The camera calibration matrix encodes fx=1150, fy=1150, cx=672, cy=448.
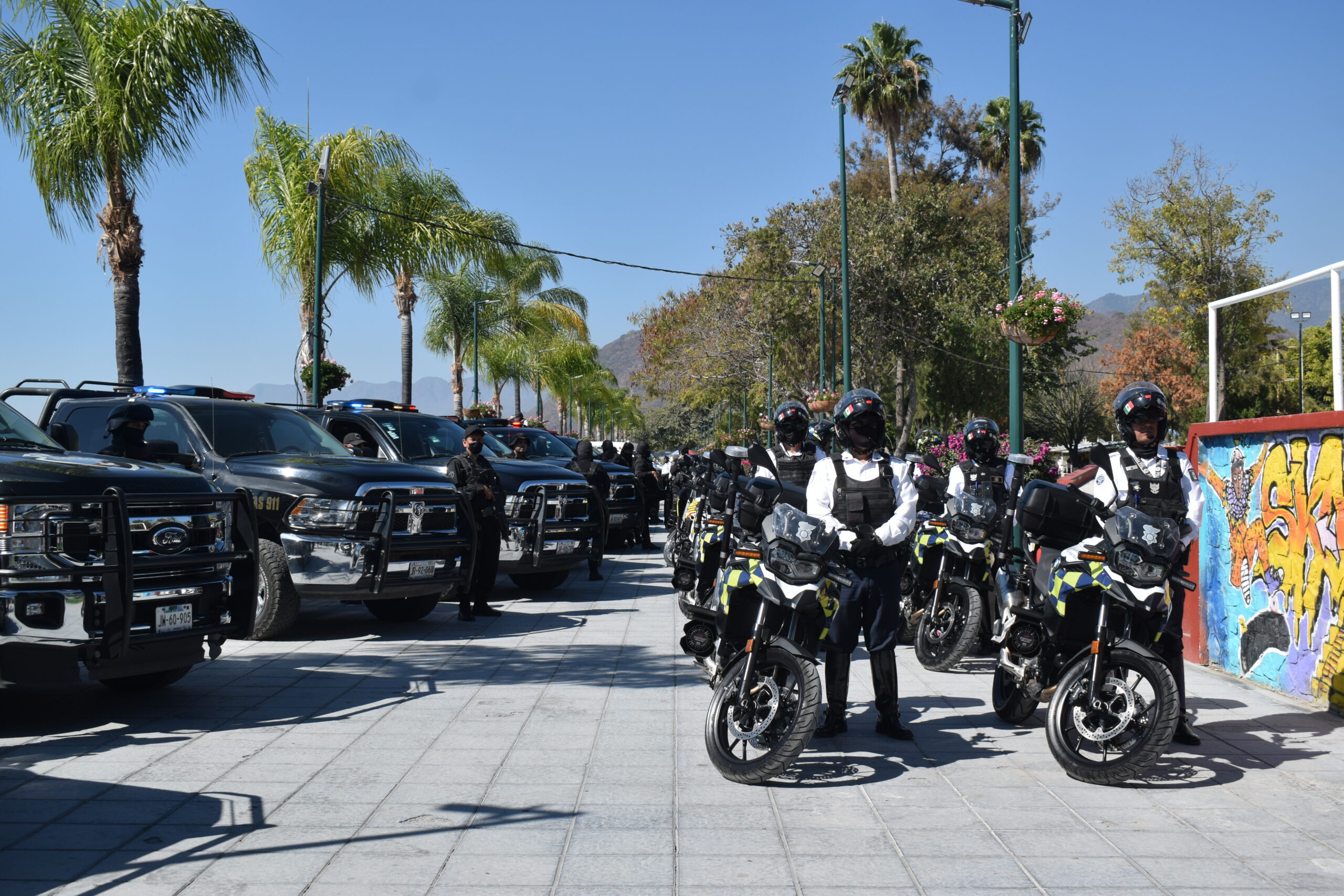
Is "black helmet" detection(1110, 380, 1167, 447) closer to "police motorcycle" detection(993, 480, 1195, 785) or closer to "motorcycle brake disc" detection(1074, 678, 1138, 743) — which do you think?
"police motorcycle" detection(993, 480, 1195, 785)

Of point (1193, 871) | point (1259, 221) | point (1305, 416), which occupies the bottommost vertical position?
point (1193, 871)

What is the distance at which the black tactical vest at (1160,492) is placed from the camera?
602cm

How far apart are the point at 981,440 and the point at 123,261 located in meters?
13.9

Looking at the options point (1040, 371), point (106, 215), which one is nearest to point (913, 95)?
point (1040, 371)

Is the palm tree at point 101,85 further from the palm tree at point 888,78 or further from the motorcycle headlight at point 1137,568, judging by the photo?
the palm tree at point 888,78

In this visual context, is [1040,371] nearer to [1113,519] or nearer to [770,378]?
[770,378]

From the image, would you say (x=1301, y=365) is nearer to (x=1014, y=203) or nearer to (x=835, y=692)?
(x=1014, y=203)

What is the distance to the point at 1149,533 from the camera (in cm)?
553

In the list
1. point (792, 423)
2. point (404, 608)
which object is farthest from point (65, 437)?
point (792, 423)

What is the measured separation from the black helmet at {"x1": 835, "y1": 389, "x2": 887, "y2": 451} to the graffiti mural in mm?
2962

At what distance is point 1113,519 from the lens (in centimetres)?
562

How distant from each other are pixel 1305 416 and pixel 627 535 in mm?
13226

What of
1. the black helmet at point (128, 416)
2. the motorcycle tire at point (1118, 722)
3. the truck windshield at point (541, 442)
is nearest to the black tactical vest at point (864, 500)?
the motorcycle tire at point (1118, 722)

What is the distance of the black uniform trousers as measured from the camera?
597 cm
